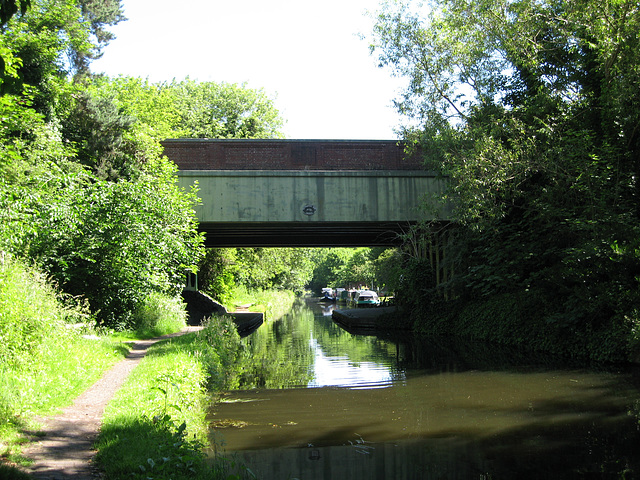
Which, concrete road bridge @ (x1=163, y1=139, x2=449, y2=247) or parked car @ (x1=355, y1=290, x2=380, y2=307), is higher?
concrete road bridge @ (x1=163, y1=139, x2=449, y2=247)

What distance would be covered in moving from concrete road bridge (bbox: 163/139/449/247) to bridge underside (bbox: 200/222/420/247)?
567 mm

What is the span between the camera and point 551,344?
15844mm

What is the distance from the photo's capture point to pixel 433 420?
9.13 m

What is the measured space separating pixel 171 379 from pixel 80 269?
872cm

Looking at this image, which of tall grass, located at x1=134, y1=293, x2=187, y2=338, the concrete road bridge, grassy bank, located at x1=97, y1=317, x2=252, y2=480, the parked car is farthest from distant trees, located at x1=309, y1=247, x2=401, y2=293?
grassy bank, located at x1=97, y1=317, x2=252, y2=480

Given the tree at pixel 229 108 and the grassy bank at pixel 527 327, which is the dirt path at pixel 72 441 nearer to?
the grassy bank at pixel 527 327

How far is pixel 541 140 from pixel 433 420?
1102 cm

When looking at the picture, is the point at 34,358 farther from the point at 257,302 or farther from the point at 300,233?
the point at 257,302

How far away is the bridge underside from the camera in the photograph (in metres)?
23.6

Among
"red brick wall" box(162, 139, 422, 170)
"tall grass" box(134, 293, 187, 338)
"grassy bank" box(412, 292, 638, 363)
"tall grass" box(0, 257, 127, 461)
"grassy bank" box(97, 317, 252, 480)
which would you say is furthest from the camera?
"red brick wall" box(162, 139, 422, 170)

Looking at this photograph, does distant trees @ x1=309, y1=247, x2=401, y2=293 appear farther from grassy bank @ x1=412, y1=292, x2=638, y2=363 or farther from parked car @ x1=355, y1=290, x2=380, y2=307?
grassy bank @ x1=412, y1=292, x2=638, y2=363

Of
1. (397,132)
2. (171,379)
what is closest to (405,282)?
(397,132)

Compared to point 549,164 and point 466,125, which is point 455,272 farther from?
point 549,164


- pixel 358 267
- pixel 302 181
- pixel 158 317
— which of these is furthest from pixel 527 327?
pixel 358 267
